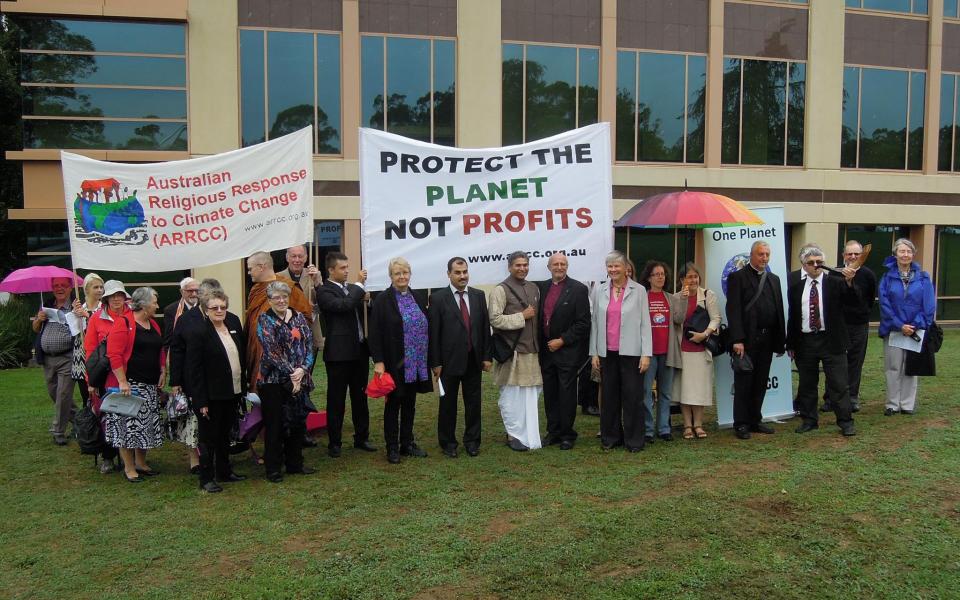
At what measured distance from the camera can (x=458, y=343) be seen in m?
6.94

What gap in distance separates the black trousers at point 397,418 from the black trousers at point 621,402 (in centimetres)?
187

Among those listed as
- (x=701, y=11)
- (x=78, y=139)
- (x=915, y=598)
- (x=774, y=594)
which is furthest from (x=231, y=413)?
(x=701, y=11)

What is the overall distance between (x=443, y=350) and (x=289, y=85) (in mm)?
11424

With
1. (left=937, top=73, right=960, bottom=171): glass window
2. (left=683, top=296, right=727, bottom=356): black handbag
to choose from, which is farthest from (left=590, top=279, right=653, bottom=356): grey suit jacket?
(left=937, top=73, right=960, bottom=171): glass window

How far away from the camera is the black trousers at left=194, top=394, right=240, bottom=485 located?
6.17 m

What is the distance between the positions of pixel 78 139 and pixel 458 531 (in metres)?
14.3

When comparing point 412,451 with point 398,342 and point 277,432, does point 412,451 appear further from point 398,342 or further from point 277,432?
point 277,432

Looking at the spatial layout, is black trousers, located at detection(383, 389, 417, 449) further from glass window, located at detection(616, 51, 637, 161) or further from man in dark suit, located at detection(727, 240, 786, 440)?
glass window, located at detection(616, 51, 637, 161)

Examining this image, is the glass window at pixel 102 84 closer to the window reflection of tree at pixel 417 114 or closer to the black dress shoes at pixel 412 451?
the window reflection of tree at pixel 417 114

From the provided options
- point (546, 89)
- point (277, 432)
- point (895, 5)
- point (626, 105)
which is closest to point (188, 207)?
point (277, 432)

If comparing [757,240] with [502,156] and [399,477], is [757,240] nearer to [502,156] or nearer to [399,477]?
[502,156]

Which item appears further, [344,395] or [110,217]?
[344,395]

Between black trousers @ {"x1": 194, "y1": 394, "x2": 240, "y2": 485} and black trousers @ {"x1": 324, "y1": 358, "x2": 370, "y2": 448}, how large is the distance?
40.3 inches

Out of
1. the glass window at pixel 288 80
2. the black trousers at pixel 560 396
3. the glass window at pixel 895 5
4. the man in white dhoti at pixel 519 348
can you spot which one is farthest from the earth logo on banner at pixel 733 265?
the glass window at pixel 895 5
